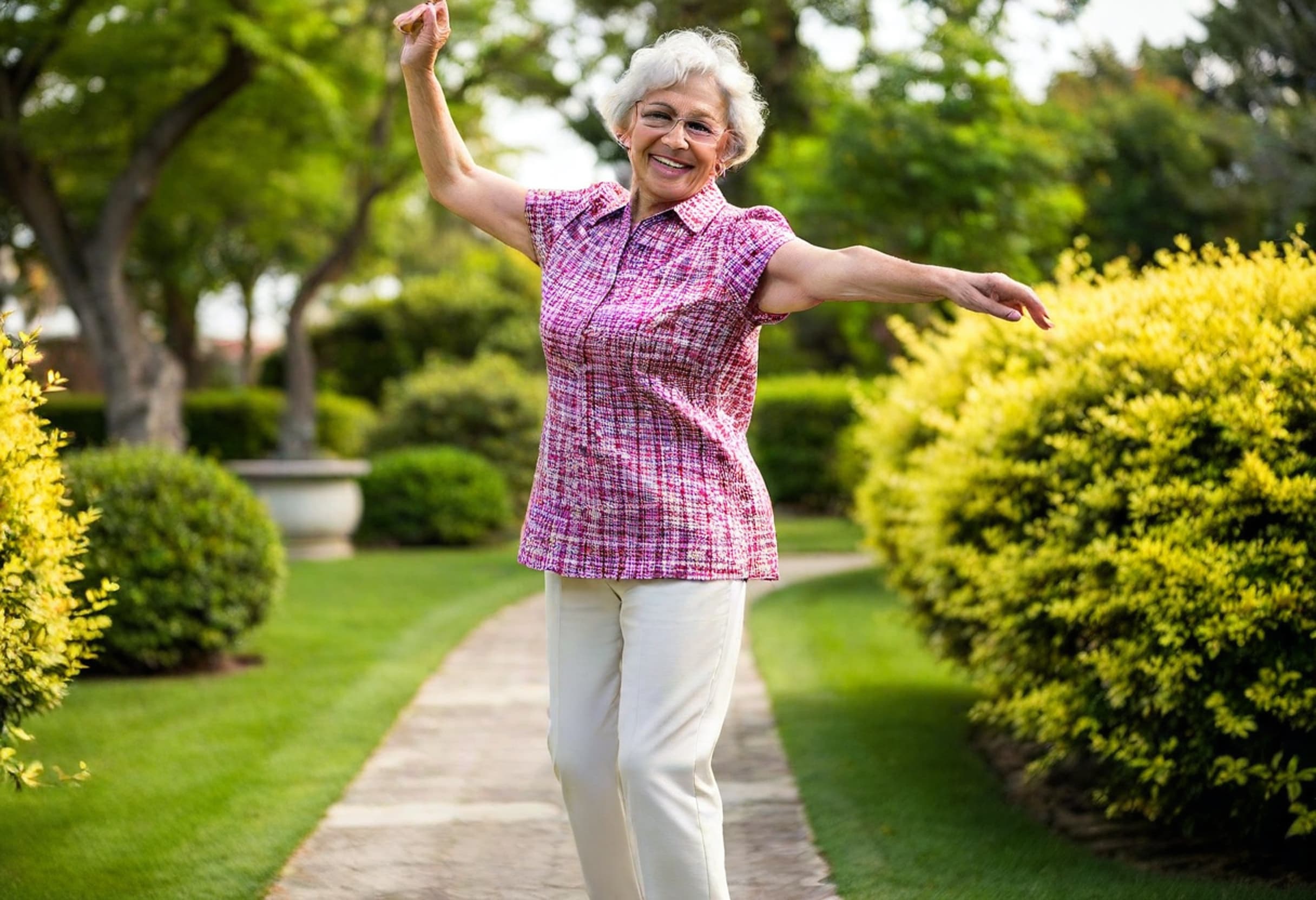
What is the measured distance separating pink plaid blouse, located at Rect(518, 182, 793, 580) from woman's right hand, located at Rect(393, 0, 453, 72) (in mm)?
612

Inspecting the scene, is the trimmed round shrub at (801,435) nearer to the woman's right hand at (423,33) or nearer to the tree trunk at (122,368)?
the tree trunk at (122,368)

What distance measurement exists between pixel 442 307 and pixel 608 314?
66.1ft

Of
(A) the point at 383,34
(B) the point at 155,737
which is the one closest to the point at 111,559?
(B) the point at 155,737

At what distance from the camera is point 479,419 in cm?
1512

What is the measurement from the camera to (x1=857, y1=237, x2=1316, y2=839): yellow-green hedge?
11.4 ft

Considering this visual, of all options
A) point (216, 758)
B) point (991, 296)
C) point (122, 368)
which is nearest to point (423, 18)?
point (991, 296)

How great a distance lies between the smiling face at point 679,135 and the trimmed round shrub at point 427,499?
11081 millimetres

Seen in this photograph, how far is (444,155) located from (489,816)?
2243mm

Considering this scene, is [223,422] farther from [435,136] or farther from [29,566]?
[435,136]

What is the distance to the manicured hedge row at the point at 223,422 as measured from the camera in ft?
60.1

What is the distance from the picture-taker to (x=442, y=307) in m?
22.3

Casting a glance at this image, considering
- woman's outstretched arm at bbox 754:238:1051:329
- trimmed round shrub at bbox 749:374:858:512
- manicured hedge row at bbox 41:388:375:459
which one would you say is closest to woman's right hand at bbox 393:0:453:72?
woman's outstretched arm at bbox 754:238:1051:329

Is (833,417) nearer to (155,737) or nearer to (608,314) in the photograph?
(155,737)

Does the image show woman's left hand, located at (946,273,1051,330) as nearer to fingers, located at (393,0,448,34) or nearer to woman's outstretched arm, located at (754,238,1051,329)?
Result: woman's outstretched arm, located at (754,238,1051,329)
